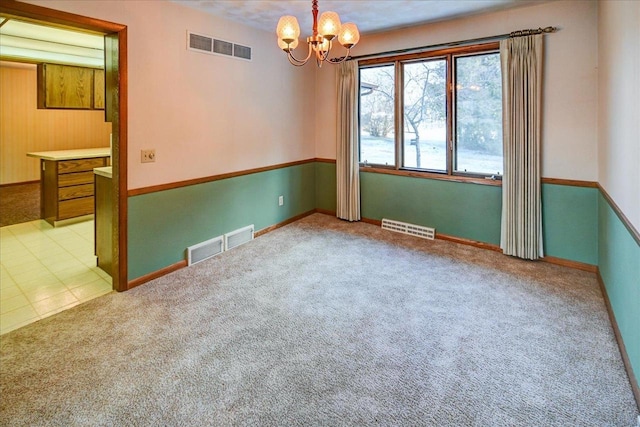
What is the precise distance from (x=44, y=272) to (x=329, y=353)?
9.77 feet

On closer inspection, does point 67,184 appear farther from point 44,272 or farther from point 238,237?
point 238,237

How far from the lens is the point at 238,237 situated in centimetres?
425

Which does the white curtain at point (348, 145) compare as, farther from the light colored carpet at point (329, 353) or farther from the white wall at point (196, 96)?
the light colored carpet at point (329, 353)

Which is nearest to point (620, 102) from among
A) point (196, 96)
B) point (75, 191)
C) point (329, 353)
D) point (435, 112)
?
point (435, 112)

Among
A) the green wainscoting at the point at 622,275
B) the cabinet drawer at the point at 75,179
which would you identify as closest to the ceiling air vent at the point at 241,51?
the cabinet drawer at the point at 75,179

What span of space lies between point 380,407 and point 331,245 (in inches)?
99.4

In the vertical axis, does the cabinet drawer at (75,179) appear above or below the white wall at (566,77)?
below

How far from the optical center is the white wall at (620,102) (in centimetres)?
190

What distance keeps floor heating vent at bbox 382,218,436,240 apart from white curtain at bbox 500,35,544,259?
0.91 meters

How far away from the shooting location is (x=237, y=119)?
414cm

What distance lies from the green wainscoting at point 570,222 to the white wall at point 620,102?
36cm

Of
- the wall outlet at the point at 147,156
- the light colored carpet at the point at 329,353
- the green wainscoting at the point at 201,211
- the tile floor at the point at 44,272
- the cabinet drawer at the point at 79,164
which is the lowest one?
the light colored carpet at the point at 329,353

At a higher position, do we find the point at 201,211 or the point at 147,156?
the point at 147,156

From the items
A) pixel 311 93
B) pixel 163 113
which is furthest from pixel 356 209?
pixel 163 113
